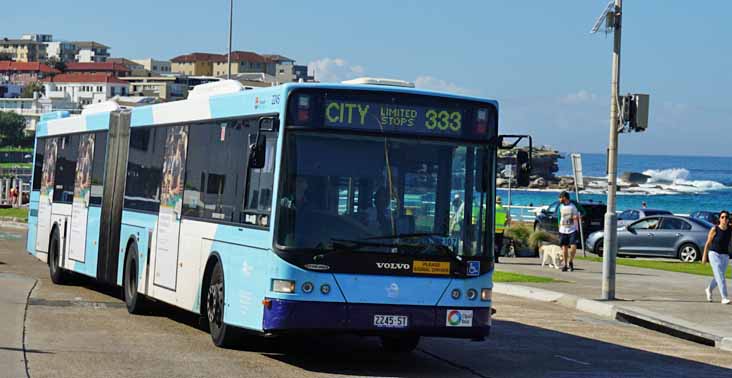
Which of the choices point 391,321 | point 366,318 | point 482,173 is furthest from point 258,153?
point 482,173

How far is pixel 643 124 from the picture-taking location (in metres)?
22.3

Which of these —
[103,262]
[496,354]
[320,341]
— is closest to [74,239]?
[103,262]

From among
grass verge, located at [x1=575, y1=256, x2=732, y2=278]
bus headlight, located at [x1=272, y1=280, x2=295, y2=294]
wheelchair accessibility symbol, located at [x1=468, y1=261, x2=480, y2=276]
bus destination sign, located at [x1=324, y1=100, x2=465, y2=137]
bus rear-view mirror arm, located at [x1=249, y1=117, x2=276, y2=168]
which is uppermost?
bus destination sign, located at [x1=324, y1=100, x2=465, y2=137]

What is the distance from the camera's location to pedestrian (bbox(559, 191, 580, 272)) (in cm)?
3033

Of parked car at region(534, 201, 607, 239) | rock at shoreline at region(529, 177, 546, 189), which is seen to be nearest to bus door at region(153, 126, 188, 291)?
parked car at region(534, 201, 607, 239)

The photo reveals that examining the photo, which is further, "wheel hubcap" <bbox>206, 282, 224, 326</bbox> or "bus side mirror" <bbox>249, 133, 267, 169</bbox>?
"wheel hubcap" <bbox>206, 282, 224, 326</bbox>

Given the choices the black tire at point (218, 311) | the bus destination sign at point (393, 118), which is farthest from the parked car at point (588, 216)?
the bus destination sign at point (393, 118)

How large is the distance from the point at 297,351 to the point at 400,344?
47.0 inches

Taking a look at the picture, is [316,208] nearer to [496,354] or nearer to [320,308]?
[320,308]

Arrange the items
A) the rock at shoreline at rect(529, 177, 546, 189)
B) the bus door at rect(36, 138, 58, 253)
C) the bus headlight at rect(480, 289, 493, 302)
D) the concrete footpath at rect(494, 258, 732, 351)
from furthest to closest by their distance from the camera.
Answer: the rock at shoreline at rect(529, 177, 546, 189) → the bus door at rect(36, 138, 58, 253) → the concrete footpath at rect(494, 258, 732, 351) → the bus headlight at rect(480, 289, 493, 302)

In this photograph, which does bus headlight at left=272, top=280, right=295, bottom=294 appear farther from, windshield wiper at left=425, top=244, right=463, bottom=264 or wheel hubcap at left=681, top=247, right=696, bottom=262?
wheel hubcap at left=681, top=247, right=696, bottom=262

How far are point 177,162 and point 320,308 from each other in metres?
5.00

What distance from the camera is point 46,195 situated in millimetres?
24969

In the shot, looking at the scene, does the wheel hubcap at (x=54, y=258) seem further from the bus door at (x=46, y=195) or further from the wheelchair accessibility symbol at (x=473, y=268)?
the wheelchair accessibility symbol at (x=473, y=268)
